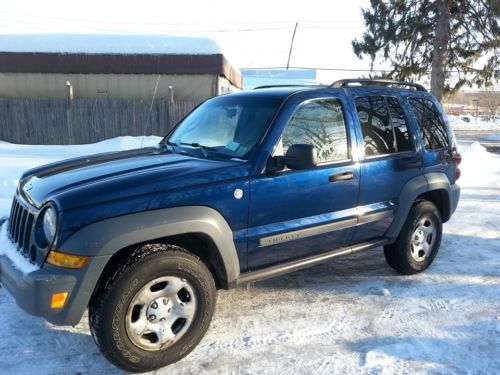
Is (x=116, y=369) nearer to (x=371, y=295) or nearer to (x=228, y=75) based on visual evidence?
(x=371, y=295)

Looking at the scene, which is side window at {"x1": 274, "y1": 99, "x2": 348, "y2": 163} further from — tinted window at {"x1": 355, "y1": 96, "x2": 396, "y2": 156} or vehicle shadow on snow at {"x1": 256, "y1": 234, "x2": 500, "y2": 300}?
vehicle shadow on snow at {"x1": 256, "y1": 234, "x2": 500, "y2": 300}

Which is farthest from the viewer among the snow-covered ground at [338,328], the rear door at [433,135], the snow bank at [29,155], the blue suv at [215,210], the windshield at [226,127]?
the snow bank at [29,155]

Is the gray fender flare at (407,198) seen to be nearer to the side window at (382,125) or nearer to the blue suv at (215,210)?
the blue suv at (215,210)

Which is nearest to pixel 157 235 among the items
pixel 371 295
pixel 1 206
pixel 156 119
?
pixel 371 295

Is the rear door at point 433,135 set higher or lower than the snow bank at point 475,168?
higher

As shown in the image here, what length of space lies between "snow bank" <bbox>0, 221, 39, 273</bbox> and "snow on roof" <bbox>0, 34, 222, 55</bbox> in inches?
557

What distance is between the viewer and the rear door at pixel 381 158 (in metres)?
3.94

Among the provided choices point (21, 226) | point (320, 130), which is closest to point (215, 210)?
point (320, 130)

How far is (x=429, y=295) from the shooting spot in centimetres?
411

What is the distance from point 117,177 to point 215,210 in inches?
27.3

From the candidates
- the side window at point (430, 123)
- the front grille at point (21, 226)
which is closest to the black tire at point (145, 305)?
the front grille at point (21, 226)

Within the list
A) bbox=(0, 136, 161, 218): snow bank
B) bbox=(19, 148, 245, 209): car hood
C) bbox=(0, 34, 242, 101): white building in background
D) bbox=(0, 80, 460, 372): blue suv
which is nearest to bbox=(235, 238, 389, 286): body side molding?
bbox=(0, 80, 460, 372): blue suv

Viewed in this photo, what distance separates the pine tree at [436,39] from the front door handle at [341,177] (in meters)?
12.7

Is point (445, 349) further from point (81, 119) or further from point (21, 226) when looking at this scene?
point (81, 119)
